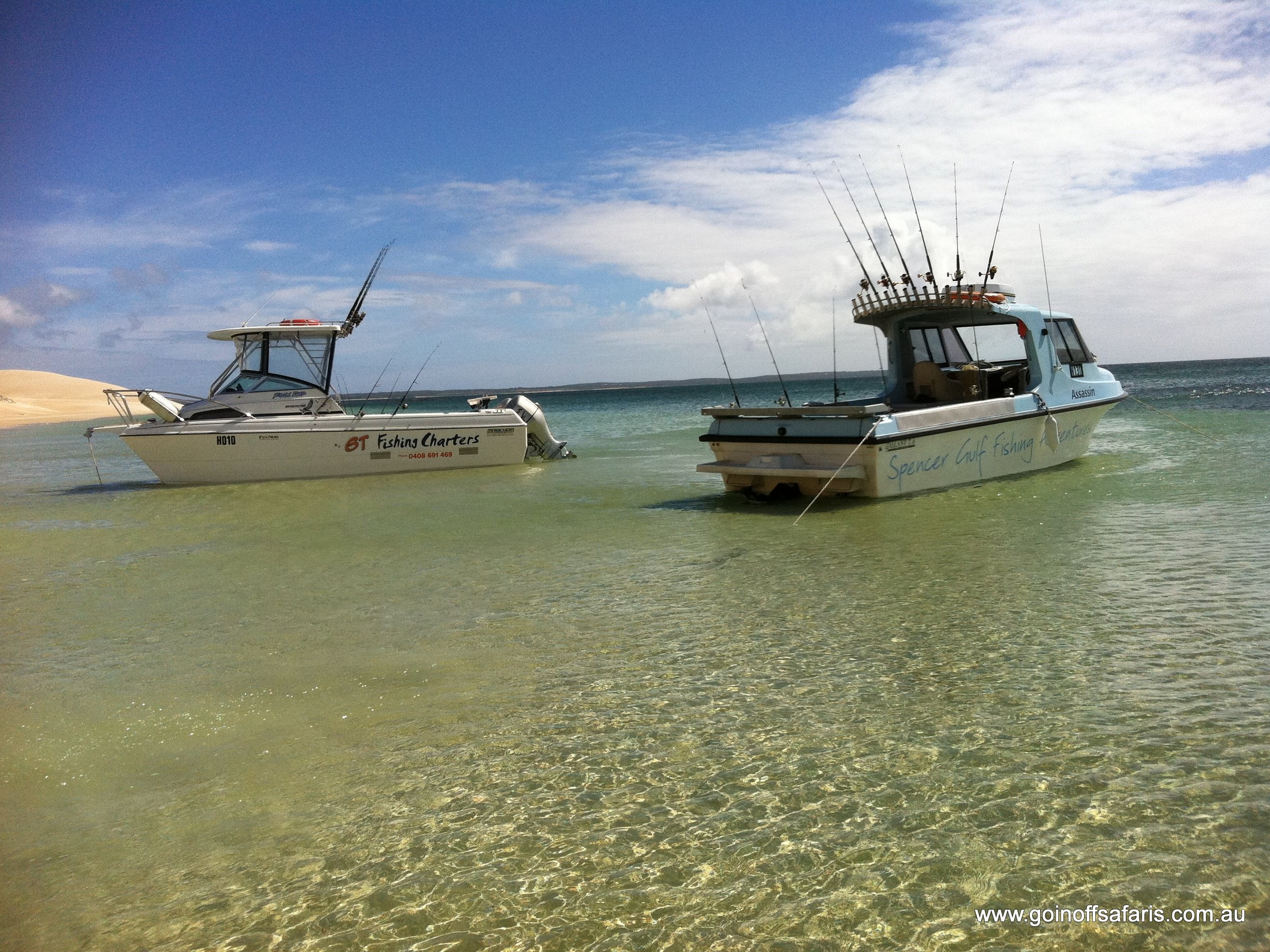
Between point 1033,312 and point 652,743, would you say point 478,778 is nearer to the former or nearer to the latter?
point 652,743

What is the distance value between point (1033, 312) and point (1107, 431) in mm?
11097

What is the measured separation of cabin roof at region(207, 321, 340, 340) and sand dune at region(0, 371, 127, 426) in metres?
42.3

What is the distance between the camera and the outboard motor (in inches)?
763

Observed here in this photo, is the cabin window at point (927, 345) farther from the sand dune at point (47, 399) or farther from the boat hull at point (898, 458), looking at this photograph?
the sand dune at point (47, 399)

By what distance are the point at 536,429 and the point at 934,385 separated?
29.8ft

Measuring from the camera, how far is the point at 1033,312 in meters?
12.7

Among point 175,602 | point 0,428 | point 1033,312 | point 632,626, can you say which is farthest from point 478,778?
point 0,428

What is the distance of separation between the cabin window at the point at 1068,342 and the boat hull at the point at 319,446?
10.3 meters

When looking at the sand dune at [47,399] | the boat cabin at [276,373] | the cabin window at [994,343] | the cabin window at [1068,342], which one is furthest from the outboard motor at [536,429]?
the sand dune at [47,399]

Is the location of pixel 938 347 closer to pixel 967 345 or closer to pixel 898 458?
pixel 967 345

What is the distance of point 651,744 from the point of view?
397 cm

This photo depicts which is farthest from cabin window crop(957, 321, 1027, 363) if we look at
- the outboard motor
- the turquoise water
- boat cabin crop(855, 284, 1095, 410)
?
the outboard motor

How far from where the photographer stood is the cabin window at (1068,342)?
43.8ft

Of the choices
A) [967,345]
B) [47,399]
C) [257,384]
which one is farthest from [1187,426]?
[47,399]
